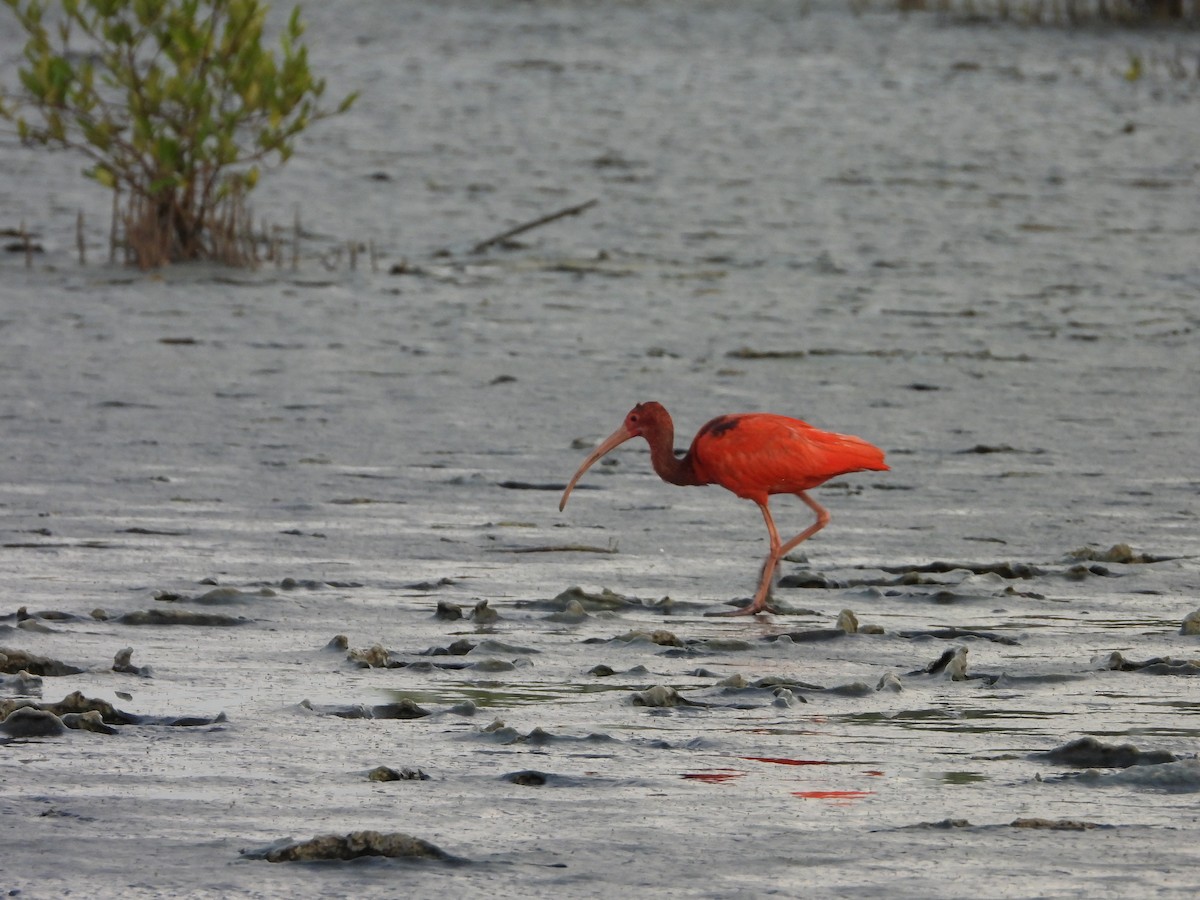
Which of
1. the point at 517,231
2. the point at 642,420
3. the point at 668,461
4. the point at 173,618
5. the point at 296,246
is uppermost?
the point at 517,231

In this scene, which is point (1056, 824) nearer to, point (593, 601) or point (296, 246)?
point (593, 601)

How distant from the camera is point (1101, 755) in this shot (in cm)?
432

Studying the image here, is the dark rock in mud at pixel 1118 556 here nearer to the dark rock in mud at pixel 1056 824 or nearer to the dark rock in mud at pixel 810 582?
the dark rock in mud at pixel 810 582

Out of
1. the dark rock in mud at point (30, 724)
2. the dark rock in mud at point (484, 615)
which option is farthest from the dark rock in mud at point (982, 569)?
the dark rock in mud at point (30, 724)

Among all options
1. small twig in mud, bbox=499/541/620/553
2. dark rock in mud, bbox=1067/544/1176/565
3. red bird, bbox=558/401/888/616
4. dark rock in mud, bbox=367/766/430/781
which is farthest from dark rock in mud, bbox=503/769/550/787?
dark rock in mud, bbox=1067/544/1176/565

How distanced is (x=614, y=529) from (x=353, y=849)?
394 cm

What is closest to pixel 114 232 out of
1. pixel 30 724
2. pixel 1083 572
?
pixel 1083 572

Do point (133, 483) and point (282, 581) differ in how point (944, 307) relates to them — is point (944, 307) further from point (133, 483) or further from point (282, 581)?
point (282, 581)

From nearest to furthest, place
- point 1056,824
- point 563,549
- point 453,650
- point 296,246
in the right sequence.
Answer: point 1056,824 < point 453,650 < point 563,549 < point 296,246

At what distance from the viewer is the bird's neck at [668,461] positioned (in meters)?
7.08

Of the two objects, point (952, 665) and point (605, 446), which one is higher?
point (605, 446)

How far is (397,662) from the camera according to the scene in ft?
17.5

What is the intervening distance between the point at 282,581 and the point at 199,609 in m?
0.46

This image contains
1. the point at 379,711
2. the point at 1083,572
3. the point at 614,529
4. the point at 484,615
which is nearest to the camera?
the point at 379,711
